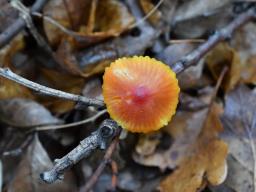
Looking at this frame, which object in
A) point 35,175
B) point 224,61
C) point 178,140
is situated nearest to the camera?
point 35,175

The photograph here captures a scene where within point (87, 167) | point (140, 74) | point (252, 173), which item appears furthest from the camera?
point (87, 167)

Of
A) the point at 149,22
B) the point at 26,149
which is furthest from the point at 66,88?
the point at 149,22

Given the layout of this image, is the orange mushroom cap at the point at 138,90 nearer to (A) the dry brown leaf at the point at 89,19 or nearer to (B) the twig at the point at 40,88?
(B) the twig at the point at 40,88

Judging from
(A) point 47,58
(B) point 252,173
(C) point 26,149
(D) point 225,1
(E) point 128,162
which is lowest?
(B) point 252,173

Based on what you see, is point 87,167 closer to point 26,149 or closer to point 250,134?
point 26,149

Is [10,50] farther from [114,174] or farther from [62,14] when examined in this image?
[114,174]

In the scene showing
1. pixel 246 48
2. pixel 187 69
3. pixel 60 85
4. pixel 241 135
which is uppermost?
pixel 60 85

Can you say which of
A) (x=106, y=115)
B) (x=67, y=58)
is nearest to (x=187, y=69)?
(x=106, y=115)

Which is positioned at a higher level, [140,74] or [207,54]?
[140,74]
